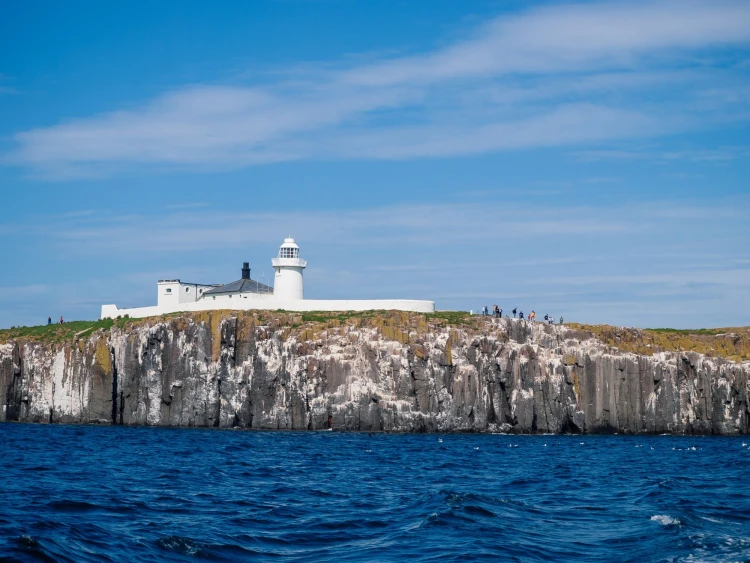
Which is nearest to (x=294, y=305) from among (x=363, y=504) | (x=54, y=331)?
(x=54, y=331)

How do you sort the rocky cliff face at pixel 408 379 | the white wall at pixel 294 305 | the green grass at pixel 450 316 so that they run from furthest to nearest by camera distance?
1. the white wall at pixel 294 305
2. the green grass at pixel 450 316
3. the rocky cliff face at pixel 408 379

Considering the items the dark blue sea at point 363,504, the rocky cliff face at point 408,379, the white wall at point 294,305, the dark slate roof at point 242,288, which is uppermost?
the dark slate roof at point 242,288

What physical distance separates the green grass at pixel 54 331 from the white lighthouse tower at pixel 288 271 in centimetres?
1820

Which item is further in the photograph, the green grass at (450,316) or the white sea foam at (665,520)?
the green grass at (450,316)

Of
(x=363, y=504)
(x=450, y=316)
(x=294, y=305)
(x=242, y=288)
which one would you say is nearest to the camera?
(x=363, y=504)

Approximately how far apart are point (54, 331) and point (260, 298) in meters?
24.0

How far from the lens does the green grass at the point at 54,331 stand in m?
104

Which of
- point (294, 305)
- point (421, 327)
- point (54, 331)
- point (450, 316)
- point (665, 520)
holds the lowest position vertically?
point (665, 520)

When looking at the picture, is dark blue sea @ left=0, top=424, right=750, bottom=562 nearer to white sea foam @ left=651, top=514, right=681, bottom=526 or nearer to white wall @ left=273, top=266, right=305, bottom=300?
white sea foam @ left=651, top=514, right=681, bottom=526

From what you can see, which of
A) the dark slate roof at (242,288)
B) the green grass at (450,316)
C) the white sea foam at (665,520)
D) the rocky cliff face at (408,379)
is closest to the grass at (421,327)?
the green grass at (450,316)

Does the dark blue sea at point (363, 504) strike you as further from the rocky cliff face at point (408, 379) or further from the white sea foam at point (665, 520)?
the rocky cliff face at point (408, 379)

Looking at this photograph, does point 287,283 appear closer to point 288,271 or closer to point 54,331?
point 288,271

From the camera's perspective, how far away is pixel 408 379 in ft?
296

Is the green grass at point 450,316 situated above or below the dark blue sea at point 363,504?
above
